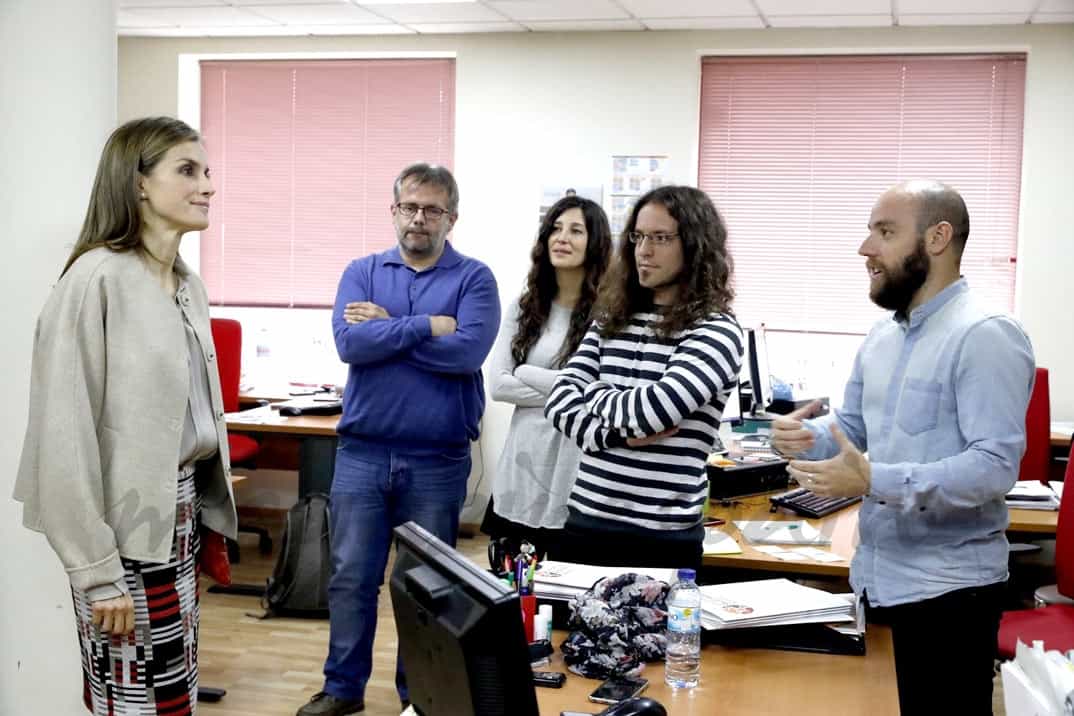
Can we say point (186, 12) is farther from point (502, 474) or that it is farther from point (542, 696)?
point (542, 696)

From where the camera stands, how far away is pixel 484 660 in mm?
1178

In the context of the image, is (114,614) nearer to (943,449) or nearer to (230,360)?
(943,449)

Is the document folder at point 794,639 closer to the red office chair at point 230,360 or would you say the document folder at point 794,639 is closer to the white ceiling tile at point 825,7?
the red office chair at point 230,360

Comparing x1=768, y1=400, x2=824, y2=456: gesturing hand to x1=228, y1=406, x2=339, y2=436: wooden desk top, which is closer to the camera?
x1=768, y1=400, x2=824, y2=456: gesturing hand

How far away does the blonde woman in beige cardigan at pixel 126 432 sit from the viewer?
201cm

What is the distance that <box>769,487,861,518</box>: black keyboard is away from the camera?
327 centimetres

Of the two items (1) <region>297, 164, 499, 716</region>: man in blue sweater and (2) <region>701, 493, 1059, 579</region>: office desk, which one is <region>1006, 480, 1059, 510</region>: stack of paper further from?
(1) <region>297, 164, 499, 716</region>: man in blue sweater

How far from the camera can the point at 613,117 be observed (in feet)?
19.7

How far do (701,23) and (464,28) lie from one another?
1338 mm

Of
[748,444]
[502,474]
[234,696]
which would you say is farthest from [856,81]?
[234,696]

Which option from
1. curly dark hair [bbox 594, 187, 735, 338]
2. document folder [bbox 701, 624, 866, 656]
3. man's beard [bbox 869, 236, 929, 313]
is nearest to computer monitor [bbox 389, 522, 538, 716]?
document folder [bbox 701, 624, 866, 656]

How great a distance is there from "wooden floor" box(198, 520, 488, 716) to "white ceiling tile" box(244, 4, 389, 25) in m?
3.07

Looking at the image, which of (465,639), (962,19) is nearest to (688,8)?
(962,19)

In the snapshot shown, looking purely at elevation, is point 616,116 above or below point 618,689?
above
